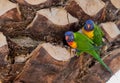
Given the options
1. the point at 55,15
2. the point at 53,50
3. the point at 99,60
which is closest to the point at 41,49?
the point at 53,50

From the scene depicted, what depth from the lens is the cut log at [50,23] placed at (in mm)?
1540

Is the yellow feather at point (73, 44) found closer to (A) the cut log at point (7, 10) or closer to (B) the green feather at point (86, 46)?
(B) the green feather at point (86, 46)

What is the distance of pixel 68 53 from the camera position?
5.12ft

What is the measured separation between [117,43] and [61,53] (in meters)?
0.34

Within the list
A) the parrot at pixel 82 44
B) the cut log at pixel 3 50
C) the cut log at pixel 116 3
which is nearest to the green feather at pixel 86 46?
the parrot at pixel 82 44

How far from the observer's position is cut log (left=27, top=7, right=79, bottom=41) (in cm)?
154

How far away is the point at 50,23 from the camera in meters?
1.54

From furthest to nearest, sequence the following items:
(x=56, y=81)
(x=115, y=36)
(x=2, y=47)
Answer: (x=115, y=36)
(x=56, y=81)
(x=2, y=47)

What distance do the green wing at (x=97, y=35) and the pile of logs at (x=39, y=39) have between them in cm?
6

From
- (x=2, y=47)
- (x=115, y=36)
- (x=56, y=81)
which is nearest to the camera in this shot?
(x=2, y=47)

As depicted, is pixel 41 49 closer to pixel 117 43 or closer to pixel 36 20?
pixel 36 20

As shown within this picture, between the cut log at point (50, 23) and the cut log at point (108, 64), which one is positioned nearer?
the cut log at point (50, 23)

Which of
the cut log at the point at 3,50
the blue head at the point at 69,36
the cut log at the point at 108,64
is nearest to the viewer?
the cut log at the point at 3,50

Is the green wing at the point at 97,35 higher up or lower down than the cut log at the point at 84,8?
lower down
